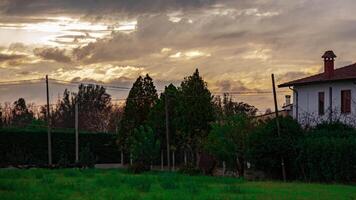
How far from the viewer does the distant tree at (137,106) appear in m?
50.7

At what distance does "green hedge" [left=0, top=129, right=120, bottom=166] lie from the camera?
50.8 m

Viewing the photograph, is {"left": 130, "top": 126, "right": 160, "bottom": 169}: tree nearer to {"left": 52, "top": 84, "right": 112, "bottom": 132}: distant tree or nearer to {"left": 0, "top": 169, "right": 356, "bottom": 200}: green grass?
{"left": 0, "top": 169, "right": 356, "bottom": 200}: green grass

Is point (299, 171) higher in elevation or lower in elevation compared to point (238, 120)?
lower

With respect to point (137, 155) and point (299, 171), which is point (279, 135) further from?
point (137, 155)

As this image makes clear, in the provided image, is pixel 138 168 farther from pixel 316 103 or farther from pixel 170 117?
pixel 316 103

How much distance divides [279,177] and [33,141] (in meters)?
22.1

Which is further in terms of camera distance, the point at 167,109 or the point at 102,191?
the point at 167,109

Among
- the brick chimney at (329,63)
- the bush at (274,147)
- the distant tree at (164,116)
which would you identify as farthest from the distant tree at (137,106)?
the bush at (274,147)

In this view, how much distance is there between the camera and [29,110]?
85.4 m

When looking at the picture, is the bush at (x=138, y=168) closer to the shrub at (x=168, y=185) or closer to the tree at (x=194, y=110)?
the tree at (x=194, y=110)

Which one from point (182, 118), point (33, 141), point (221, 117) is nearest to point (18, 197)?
point (221, 117)

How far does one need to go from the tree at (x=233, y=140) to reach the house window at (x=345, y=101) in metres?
9.18

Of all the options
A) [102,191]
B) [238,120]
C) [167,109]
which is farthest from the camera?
[167,109]

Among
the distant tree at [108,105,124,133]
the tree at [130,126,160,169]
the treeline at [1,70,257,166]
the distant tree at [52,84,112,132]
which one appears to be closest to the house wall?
the treeline at [1,70,257,166]
